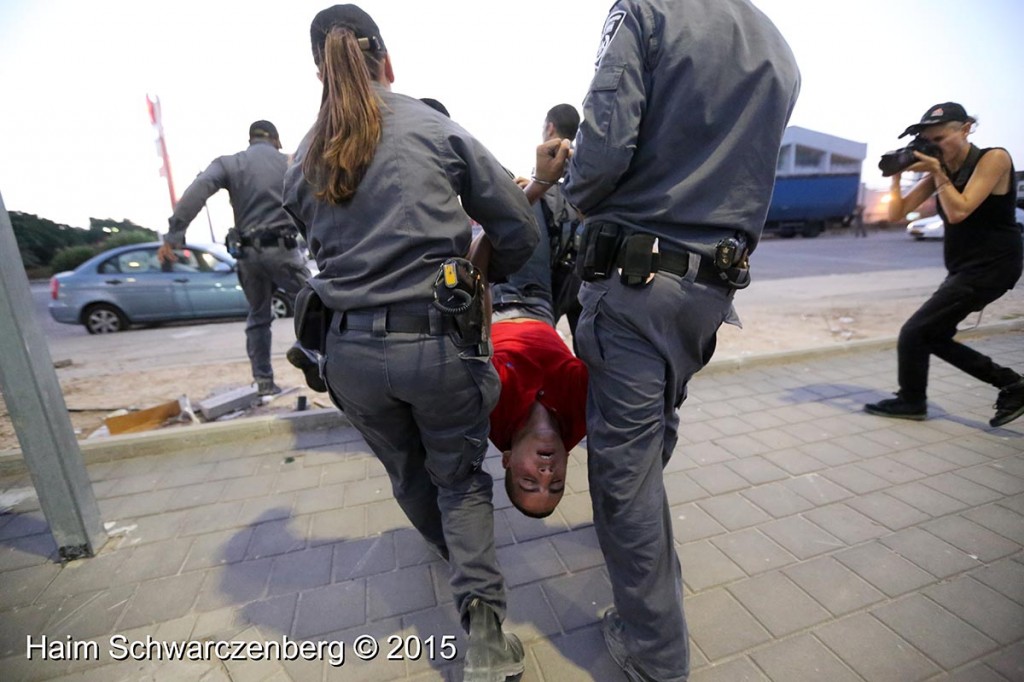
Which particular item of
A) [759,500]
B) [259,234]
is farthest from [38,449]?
[759,500]

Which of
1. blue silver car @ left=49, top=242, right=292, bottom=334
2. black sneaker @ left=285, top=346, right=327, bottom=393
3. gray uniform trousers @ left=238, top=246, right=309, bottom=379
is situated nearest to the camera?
black sneaker @ left=285, top=346, right=327, bottom=393

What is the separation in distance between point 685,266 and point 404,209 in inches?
33.8

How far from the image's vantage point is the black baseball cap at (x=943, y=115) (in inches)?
109

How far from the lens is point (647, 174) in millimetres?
1448

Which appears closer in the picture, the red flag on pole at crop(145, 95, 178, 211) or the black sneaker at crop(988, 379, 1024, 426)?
the black sneaker at crop(988, 379, 1024, 426)

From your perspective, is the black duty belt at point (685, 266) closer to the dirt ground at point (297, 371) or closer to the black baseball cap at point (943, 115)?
the black baseball cap at point (943, 115)

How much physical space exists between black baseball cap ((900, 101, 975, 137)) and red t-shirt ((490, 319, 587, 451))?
2.69 metres

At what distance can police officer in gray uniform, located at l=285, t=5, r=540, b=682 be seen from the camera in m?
1.42

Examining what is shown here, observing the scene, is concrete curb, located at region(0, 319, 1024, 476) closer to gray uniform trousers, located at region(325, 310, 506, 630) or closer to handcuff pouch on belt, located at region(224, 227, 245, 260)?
handcuff pouch on belt, located at region(224, 227, 245, 260)

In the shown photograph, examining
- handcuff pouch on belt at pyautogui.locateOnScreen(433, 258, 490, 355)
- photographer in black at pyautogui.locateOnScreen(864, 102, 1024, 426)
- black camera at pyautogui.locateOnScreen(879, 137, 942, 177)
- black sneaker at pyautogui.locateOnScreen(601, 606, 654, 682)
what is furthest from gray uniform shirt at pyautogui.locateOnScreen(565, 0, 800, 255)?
photographer in black at pyautogui.locateOnScreen(864, 102, 1024, 426)

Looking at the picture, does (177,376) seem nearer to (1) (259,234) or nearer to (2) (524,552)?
(1) (259,234)

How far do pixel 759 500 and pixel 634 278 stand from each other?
1783mm

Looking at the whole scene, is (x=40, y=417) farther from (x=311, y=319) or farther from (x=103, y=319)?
(x=103, y=319)

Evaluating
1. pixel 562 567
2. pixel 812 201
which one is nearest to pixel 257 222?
pixel 562 567
